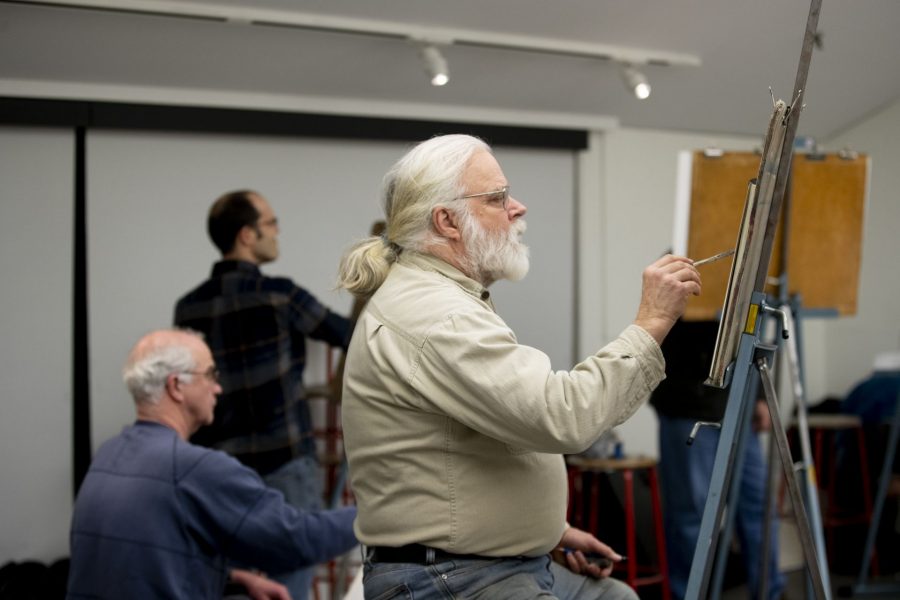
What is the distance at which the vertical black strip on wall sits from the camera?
3.44 metres

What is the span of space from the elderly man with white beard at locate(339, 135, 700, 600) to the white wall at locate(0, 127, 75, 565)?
88.2 inches

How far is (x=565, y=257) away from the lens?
4.20 metres

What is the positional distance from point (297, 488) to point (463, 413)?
152 cm

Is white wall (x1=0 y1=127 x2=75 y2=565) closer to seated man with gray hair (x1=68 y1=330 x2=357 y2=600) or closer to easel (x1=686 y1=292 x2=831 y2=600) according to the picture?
seated man with gray hair (x1=68 y1=330 x2=357 y2=600)

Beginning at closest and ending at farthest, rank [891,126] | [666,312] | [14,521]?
1. [666,312]
2. [891,126]
3. [14,521]

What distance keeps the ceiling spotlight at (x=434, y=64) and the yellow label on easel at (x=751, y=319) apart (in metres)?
1.98

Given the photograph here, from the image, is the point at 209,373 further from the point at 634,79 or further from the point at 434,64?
the point at 634,79

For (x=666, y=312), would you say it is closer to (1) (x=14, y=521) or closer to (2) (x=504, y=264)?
(2) (x=504, y=264)

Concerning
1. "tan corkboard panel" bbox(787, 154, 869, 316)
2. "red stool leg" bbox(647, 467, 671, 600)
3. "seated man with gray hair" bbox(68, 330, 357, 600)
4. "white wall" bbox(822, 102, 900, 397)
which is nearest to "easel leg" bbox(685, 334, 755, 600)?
"seated man with gray hair" bbox(68, 330, 357, 600)

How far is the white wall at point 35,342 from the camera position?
3344mm

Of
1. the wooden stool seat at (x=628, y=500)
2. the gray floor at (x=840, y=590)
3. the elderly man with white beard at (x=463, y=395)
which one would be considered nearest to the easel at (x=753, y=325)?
the elderly man with white beard at (x=463, y=395)

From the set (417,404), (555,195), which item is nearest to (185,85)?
(555,195)

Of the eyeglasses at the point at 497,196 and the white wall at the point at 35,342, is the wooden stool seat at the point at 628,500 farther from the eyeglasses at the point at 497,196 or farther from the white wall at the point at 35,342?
the eyeglasses at the point at 497,196

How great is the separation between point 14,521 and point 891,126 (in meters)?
3.07
